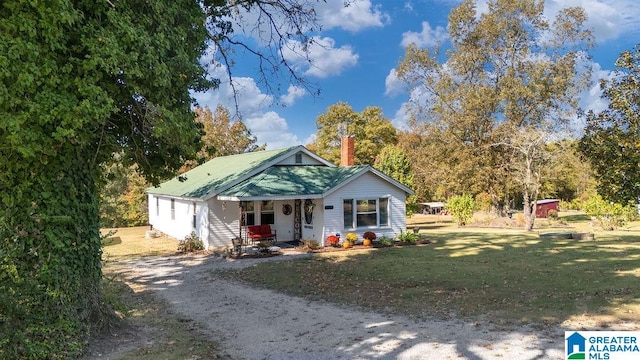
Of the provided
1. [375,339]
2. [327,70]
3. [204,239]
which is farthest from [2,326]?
[204,239]

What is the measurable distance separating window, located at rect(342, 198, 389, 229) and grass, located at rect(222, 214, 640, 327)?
2.38 metres

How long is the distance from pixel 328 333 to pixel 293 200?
14.6 m

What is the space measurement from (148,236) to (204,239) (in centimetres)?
806

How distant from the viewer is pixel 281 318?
31.1 feet

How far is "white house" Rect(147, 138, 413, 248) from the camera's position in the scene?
20.6 meters

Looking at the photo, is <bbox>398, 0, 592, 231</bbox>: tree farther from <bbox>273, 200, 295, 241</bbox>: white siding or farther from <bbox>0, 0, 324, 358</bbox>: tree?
<bbox>0, 0, 324, 358</bbox>: tree

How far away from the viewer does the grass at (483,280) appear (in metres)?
9.18

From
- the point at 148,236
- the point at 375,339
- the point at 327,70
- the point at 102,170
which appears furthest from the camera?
the point at 148,236

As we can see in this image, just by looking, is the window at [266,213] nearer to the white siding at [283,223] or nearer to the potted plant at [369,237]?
the white siding at [283,223]

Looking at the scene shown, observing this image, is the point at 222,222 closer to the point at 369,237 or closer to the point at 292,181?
the point at 292,181

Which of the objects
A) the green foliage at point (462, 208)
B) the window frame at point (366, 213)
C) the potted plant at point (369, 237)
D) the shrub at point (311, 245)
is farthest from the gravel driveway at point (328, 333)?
the green foliage at point (462, 208)

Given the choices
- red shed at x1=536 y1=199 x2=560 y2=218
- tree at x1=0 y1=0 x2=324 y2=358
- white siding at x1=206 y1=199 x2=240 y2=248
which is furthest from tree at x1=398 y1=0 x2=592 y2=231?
tree at x1=0 y1=0 x2=324 y2=358

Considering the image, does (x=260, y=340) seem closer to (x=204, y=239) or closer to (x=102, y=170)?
(x=102, y=170)

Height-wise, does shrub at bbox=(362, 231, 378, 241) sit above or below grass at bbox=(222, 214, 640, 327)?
above
